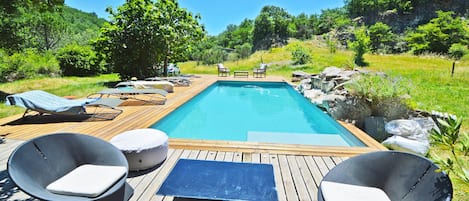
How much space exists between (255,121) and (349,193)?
4631 mm

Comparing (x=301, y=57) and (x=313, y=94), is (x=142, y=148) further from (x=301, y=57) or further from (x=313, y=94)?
(x=301, y=57)

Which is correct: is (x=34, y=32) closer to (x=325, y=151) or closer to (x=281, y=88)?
(x=281, y=88)

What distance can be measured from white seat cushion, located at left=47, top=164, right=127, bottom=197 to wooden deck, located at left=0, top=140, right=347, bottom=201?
14.4 inches

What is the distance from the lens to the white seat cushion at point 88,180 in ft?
5.84

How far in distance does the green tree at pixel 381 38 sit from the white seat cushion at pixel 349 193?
124ft

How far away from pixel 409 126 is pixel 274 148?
2.38 metres

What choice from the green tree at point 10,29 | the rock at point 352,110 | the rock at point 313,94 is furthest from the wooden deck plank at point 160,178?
the green tree at point 10,29

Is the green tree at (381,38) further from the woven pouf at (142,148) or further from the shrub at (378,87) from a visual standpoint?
the woven pouf at (142,148)

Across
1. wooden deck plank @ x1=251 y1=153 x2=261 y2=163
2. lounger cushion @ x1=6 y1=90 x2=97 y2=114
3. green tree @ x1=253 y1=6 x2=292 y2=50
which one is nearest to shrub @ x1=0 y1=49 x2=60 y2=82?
lounger cushion @ x1=6 y1=90 x2=97 y2=114

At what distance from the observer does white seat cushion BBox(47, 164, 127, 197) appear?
1.78 meters

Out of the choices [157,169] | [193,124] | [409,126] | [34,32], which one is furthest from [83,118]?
[34,32]

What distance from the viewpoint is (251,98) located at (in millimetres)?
9508

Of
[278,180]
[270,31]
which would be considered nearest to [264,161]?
[278,180]

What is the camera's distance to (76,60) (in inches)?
509
